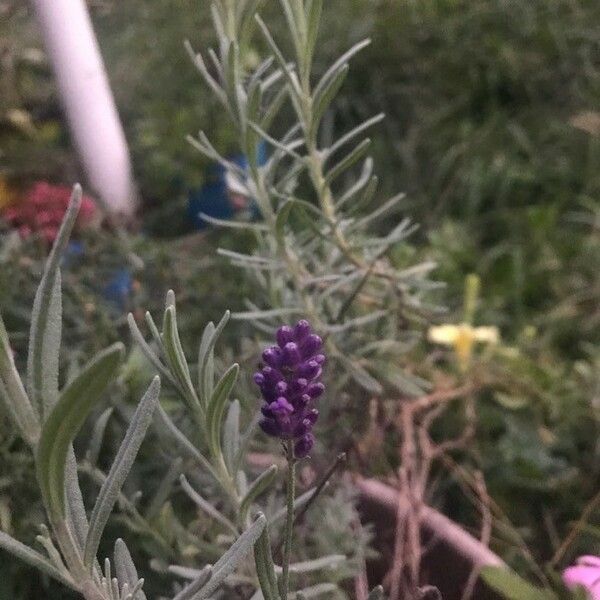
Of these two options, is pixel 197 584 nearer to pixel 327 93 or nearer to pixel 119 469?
pixel 119 469

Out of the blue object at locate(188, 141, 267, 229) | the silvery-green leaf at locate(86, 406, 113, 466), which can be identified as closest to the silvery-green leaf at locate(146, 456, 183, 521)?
the silvery-green leaf at locate(86, 406, 113, 466)

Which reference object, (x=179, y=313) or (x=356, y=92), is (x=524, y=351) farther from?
(x=356, y=92)

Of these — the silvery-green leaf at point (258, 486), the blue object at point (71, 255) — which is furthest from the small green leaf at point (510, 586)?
the blue object at point (71, 255)

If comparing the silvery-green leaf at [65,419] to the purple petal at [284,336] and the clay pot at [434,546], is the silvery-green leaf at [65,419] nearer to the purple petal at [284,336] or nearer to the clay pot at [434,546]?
the purple petal at [284,336]

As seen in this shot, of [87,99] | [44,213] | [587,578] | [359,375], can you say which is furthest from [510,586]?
[87,99]

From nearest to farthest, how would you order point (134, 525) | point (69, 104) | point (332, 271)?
point (134, 525) → point (332, 271) → point (69, 104)

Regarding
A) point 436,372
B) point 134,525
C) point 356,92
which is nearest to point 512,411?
point 436,372

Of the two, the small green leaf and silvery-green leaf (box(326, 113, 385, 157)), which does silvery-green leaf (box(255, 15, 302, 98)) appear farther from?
the small green leaf
